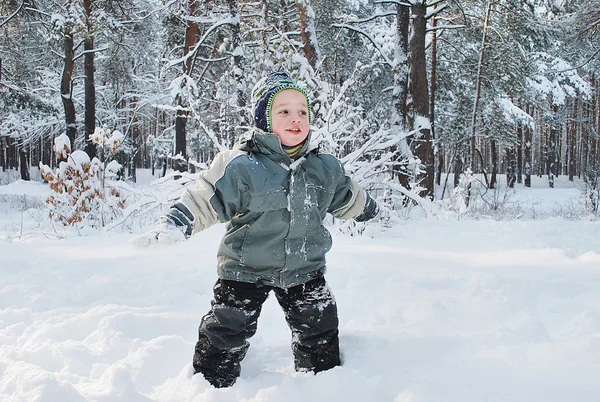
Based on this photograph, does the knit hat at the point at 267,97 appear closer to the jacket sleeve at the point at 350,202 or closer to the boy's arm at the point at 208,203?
the boy's arm at the point at 208,203

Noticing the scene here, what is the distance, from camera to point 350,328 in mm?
2281

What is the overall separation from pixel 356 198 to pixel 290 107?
576mm

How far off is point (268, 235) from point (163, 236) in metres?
0.44

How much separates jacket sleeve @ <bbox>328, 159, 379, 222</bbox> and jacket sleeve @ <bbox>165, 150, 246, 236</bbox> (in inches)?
21.6

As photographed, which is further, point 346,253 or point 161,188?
point 161,188

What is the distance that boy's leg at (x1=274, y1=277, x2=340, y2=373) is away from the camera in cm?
192

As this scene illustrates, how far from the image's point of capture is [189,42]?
1242 centimetres

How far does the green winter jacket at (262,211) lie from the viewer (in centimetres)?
180

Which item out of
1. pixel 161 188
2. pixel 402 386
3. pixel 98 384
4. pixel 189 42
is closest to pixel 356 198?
pixel 402 386

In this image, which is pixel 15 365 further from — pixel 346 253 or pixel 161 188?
pixel 161 188

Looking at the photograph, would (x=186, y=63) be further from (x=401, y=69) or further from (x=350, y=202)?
(x=350, y=202)

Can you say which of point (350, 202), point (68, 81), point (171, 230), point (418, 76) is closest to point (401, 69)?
point (418, 76)

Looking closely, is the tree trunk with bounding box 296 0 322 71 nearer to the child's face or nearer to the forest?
the forest

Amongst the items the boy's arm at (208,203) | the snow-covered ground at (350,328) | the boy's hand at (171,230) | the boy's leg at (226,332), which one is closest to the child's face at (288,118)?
the boy's arm at (208,203)
